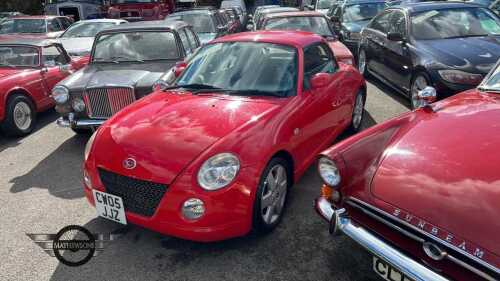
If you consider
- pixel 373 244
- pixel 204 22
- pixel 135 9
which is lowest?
pixel 373 244

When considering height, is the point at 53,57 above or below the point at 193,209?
above

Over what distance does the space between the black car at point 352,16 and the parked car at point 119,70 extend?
16.0 ft

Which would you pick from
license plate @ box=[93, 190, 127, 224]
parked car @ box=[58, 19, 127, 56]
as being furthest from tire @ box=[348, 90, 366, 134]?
parked car @ box=[58, 19, 127, 56]

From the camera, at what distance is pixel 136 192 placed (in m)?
2.75

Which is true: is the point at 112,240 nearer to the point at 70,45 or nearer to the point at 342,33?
the point at 70,45

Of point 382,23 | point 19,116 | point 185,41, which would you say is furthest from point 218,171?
point 382,23

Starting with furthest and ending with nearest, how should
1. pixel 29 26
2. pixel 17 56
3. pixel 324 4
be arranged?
pixel 324 4, pixel 29 26, pixel 17 56

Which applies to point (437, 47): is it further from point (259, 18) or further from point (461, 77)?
point (259, 18)

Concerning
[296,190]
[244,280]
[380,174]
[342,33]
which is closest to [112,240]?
[244,280]

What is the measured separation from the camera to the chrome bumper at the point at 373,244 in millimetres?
1833

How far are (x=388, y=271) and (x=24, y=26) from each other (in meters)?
12.7

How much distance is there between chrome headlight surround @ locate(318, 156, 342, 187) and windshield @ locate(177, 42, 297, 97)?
1.10 m

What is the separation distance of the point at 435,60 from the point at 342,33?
5330mm

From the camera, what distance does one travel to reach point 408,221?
2.00 meters
